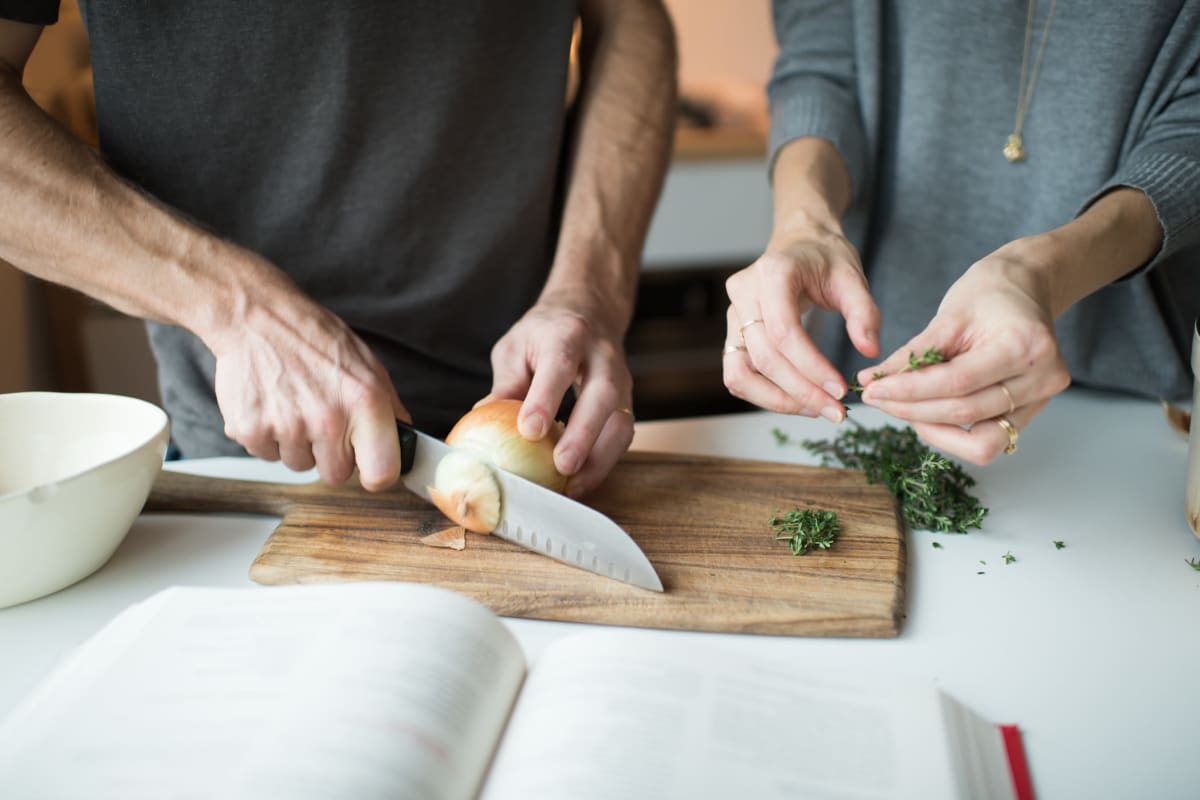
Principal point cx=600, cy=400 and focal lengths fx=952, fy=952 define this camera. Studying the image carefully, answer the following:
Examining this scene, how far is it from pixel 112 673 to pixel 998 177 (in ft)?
3.95

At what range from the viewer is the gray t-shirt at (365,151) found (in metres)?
1.17

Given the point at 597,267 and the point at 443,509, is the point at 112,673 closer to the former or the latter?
the point at 443,509

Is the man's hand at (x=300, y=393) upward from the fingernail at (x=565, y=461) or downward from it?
upward

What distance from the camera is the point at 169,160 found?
120 cm

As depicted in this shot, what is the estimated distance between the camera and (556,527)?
94 centimetres

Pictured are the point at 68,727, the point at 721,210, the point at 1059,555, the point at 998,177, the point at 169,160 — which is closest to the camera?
the point at 68,727

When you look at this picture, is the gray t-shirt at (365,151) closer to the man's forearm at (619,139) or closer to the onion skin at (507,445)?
the man's forearm at (619,139)

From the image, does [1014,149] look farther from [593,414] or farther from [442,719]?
[442,719]

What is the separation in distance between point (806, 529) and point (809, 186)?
454 millimetres

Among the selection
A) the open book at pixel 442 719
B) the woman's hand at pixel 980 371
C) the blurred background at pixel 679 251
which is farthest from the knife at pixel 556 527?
the blurred background at pixel 679 251

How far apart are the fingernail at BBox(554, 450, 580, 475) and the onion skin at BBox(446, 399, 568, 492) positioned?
0.04 ft

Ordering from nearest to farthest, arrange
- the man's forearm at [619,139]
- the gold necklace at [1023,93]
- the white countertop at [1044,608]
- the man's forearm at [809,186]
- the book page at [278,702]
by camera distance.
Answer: the book page at [278,702] → the white countertop at [1044,608] → the man's forearm at [809,186] → the gold necklace at [1023,93] → the man's forearm at [619,139]

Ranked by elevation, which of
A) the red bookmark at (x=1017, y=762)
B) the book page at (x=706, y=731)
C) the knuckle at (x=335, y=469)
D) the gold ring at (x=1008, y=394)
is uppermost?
the gold ring at (x=1008, y=394)

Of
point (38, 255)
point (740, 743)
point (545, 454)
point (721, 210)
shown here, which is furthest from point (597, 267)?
point (721, 210)
